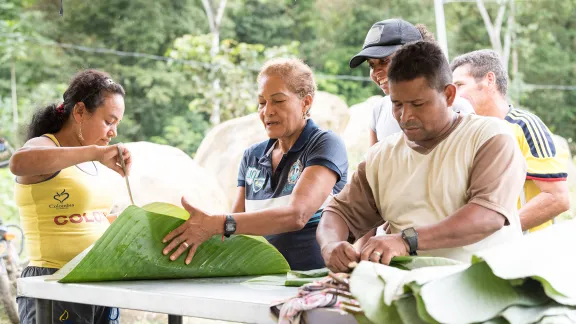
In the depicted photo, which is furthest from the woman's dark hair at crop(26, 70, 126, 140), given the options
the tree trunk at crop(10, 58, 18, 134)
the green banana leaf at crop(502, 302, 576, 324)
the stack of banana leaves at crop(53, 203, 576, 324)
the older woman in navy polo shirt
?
the tree trunk at crop(10, 58, 18, 134)

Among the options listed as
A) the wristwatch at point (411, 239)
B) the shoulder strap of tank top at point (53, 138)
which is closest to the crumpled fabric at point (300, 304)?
the wristwatch at point (411, 239)

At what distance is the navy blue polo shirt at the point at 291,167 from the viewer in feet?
8.68

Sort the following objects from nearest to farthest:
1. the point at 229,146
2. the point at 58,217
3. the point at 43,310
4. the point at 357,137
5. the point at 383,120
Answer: the point at 43,310
the point at 58,217
the point at 383,120
the point at 229,146
the point at 357,137

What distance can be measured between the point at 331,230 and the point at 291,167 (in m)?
0.45

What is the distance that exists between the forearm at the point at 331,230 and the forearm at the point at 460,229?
1.03 ft

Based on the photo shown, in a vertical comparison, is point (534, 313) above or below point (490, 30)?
below

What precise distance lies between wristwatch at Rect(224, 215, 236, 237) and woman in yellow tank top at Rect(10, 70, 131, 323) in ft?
1.50

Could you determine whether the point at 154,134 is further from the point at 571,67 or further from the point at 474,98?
the point at 474,98

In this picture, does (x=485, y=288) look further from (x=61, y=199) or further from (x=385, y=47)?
(x=61, y=199)

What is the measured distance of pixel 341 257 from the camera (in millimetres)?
2082

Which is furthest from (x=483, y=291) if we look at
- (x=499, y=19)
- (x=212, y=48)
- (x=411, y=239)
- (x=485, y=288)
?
(x=499, y=19)

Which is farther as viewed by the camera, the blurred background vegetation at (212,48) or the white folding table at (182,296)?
the blurred background vegetation at (212,48)

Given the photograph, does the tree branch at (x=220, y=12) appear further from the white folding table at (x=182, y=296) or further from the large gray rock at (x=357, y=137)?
the white folding table at (x=182, y=296)

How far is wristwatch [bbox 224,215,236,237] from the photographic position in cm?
243
